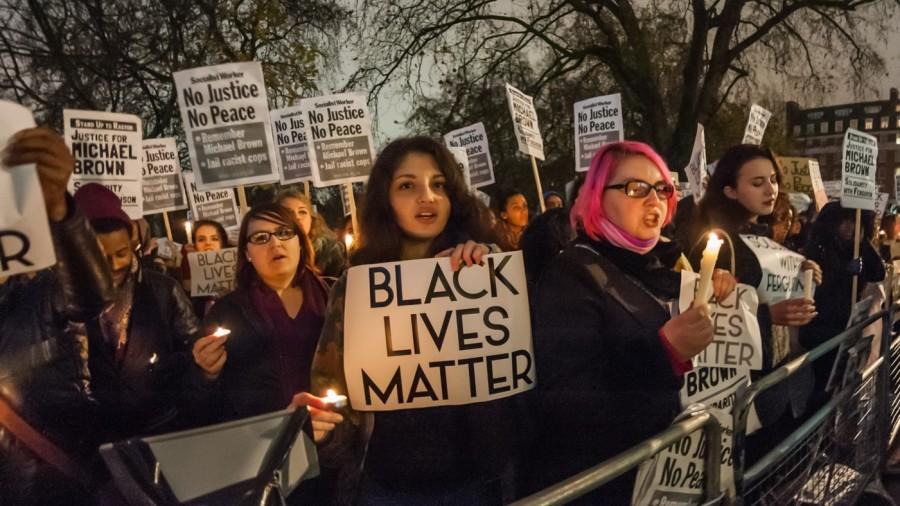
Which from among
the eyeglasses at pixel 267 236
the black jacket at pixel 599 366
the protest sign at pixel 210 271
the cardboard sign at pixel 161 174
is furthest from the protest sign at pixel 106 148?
the black jacket at pixel 599 366

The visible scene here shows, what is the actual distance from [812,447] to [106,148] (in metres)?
5.22

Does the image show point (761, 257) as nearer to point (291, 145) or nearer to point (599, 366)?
point (599, 366)

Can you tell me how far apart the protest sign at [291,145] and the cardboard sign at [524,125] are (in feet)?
7.71

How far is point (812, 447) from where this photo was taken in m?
3.08

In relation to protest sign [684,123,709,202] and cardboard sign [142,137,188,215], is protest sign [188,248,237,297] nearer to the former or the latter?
cardboard sign [142,137,188,215]

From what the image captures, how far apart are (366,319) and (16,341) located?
0.89 meters

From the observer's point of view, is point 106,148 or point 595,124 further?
point 595,124

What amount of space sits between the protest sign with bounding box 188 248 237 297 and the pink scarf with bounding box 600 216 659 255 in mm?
3906

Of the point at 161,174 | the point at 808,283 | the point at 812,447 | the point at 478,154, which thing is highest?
the point at 161,174

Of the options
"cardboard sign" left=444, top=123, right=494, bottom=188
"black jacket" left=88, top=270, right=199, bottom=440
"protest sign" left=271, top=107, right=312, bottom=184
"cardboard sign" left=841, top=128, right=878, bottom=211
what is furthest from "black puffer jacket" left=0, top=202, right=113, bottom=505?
"cardboard sign" left=444, top=123, right=494, bottom=188

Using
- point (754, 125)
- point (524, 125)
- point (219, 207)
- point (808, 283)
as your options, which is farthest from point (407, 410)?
point (219, 207)

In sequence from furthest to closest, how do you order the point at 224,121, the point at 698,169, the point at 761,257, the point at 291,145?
1. the point at 291,145
2. the point at 698,169
3. the point at 224,121
4. the point at 761,257

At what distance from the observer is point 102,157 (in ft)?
19.9

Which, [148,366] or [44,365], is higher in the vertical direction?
[44,365]
